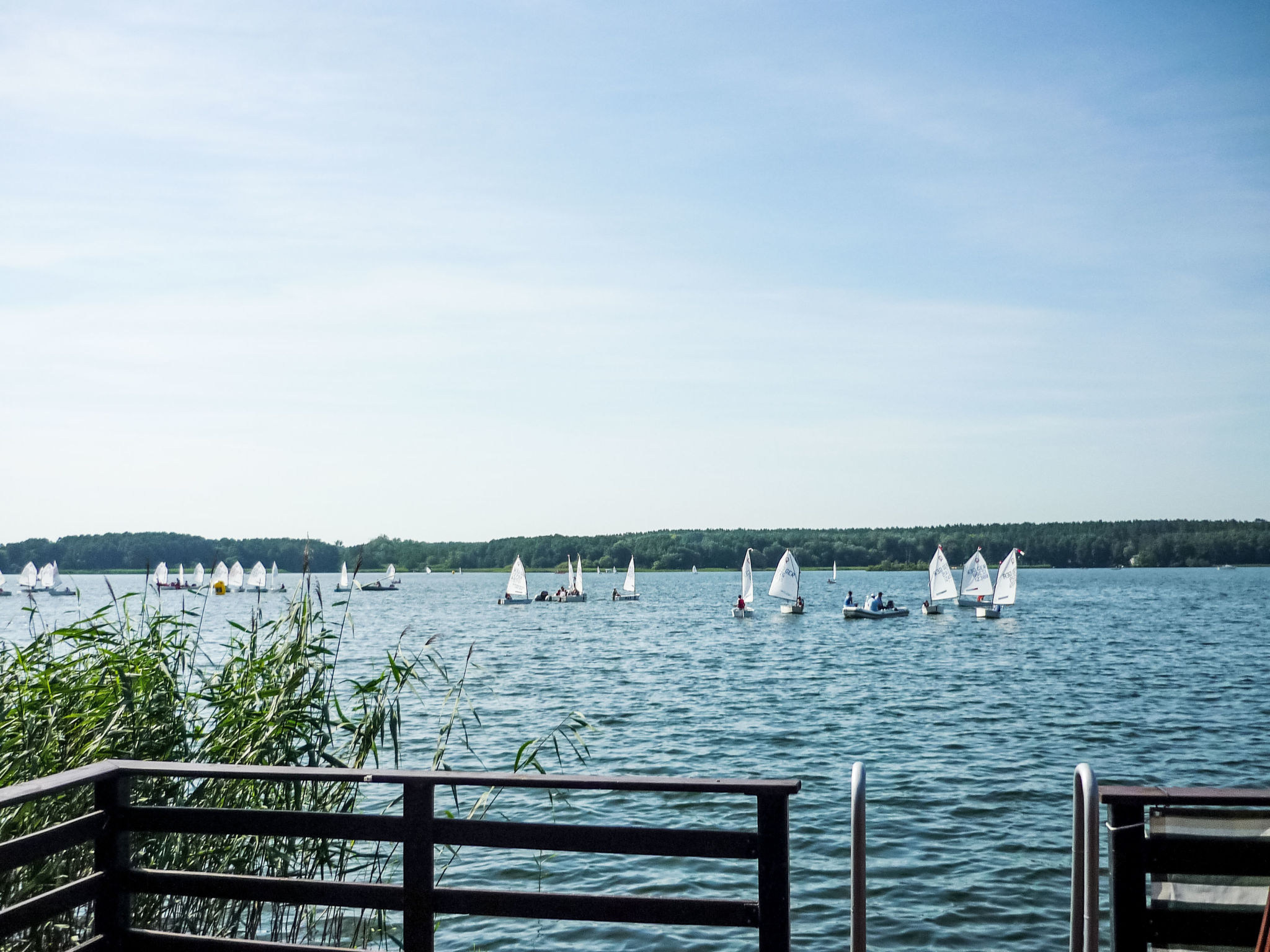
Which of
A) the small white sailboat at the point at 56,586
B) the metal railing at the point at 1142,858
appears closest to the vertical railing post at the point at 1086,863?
the metal railing at the point at 1142,858

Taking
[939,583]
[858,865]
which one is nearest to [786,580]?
[939,583]

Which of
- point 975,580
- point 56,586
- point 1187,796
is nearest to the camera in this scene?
point 1187,796

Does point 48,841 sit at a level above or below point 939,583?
above

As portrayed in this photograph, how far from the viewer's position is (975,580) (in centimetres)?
6500

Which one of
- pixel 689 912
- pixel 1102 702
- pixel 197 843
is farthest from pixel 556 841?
pixel 1102 702

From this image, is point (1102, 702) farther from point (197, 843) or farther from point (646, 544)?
point (646, 544)

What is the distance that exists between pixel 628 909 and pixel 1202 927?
1.94 metres

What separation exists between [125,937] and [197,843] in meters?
1.81

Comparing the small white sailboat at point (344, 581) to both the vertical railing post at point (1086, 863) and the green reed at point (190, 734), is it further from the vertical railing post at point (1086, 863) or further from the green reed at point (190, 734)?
the vertical railing post at point (1086, 863)

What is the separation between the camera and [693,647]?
4203 cm

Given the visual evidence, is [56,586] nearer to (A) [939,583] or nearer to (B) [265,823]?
(A) [939,583]

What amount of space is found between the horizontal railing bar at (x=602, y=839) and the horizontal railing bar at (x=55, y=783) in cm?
139

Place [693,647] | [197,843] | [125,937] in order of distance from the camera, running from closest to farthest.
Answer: [125,937] < [197,843] < [693,647]

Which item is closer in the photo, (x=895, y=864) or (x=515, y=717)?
(x=895, y=864)
